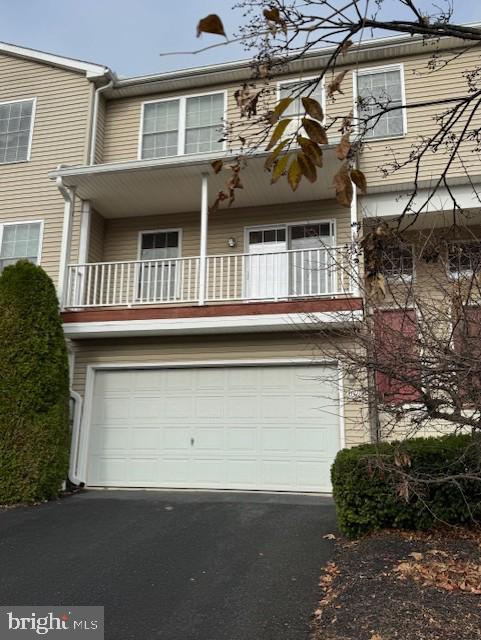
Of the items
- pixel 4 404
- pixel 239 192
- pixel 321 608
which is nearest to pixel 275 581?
pixel 321 608

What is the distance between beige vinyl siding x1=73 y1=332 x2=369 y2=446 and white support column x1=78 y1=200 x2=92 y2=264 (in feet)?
5.67

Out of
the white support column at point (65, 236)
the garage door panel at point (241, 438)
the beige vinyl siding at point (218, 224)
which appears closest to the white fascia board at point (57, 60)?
the white support column at point (65, 236)

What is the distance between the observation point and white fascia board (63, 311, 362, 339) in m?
8.88

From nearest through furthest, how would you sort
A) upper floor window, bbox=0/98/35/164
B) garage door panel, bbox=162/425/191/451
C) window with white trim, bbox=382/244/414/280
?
window with white trim, bbox=382/244/414/280, garage door panel, bbox=162/425/191/451, upper floor window, bbox=0/98/35/164

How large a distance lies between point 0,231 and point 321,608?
10385 millimetres

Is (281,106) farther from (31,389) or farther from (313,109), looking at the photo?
(31,389)

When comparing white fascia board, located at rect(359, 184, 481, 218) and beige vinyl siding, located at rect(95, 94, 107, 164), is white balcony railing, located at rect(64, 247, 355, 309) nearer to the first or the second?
white fascia board, located at rect(359, 184, 481, 218)

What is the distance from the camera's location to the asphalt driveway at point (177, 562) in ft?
13.7

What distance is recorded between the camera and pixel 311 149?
2141mm

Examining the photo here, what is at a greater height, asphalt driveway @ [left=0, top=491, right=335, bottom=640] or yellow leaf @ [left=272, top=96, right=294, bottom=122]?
yellow leaf @ [left=272, top=96, right=294, bottom=122]

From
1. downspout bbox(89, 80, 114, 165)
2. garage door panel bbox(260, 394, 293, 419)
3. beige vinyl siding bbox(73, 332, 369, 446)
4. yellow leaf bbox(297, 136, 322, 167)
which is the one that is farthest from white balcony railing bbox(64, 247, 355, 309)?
yellow leaf bbox(297, 136, 322, 167)

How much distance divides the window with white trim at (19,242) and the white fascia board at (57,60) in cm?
374

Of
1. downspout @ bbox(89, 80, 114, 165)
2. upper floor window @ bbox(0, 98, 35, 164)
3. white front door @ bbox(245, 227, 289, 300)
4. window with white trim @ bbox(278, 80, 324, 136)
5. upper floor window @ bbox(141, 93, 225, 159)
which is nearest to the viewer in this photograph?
window with white trim @ bbox(278, 80, 324, 136)

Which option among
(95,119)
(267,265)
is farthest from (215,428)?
(95,119)
